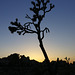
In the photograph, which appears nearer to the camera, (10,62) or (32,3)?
(32,3)

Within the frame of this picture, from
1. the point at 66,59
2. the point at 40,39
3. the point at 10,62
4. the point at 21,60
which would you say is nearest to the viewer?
the point at 40,39

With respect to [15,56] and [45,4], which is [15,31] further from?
[15,56]

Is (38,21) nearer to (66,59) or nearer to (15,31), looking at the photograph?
(15,31)

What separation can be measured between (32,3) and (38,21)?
1.96m

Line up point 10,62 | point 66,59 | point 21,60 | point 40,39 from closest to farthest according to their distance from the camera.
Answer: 1. point 40,39
2. point 10,62
3. point 21,60
4. point 66,59

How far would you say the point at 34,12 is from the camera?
40.1 feet

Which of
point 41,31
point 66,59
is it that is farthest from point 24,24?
point 66,59

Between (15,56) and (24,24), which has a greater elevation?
(24,24)

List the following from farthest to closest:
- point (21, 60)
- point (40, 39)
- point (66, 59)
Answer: point (66, 59)
point (21, 60)
point (40, 39)

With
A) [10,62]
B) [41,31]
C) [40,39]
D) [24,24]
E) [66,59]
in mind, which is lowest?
[66,59]

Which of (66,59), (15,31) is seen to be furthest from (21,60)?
(15,31)

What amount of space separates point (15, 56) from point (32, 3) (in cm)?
2308

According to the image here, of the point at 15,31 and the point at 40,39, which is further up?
the point at 15,31

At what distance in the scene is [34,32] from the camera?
40.0 ft
